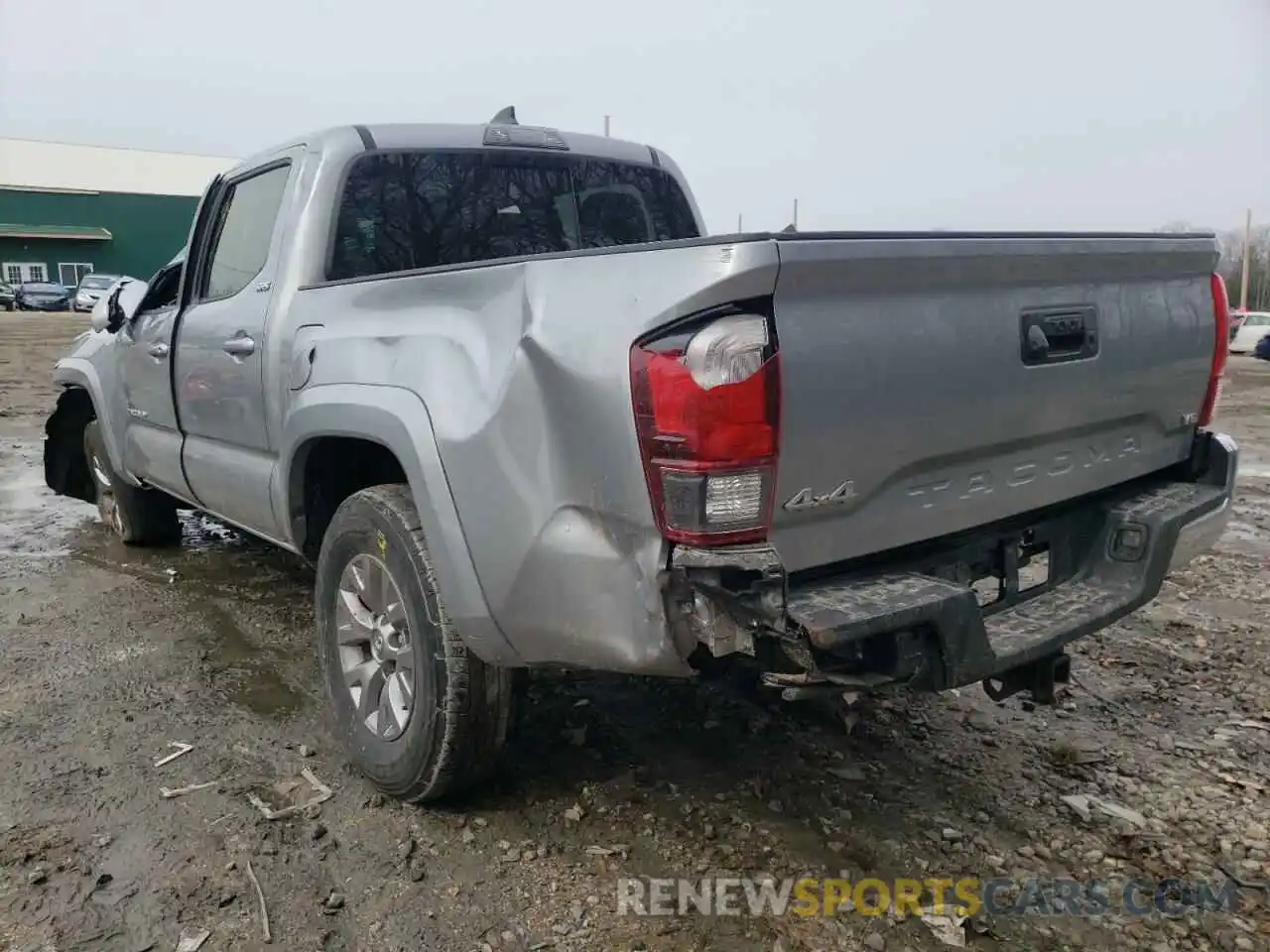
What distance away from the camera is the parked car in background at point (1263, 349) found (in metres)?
23.2

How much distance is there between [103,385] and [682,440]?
4386 millimetres

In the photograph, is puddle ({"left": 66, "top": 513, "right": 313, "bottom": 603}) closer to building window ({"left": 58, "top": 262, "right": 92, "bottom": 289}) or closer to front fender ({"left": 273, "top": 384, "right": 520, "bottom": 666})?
front fender ({"left": 273, "top": 384, "right": 520, "bottom": 666})

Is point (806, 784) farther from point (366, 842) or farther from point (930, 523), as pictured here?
point (366, 842)

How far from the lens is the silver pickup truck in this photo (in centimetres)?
206

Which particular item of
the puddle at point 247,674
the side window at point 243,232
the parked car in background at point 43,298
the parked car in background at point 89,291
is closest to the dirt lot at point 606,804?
A: the puddle at point 247,674

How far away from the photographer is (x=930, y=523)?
2.43 meters

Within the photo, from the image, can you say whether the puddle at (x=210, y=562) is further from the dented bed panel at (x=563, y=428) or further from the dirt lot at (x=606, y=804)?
the dented bed panel at (x=563, y=428)

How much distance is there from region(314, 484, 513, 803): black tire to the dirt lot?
0.15 m

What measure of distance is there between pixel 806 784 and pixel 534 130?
267 cm

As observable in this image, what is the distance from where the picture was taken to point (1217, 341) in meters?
3.17

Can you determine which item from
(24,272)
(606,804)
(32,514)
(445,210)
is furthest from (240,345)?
(24,272)

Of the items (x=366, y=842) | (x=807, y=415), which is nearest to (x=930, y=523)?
(x=807, y=415)

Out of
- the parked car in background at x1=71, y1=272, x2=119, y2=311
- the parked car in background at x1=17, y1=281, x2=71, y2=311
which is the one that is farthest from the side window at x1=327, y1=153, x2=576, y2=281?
the parked car in background at x1=17, y1=281, x2=71, y2=311

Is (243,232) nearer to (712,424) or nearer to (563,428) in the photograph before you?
(563,428)
